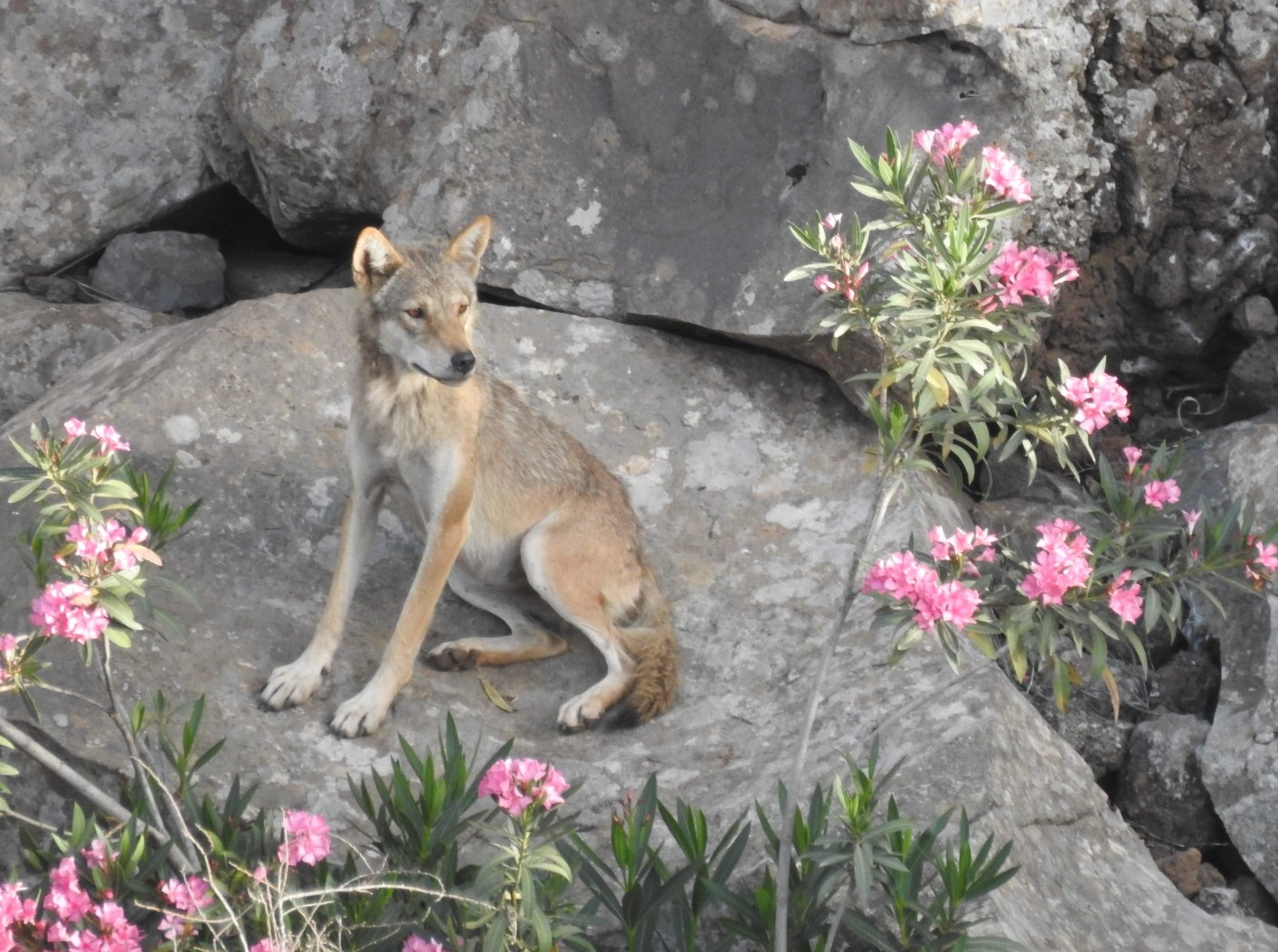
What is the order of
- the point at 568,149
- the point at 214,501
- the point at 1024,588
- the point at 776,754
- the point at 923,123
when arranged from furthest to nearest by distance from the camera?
the point at 568,149 < the point at 923,123 < the point at 214,501 < the point at 776,754 < the point at 1024,588

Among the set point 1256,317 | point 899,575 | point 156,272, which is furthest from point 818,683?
point 156,272

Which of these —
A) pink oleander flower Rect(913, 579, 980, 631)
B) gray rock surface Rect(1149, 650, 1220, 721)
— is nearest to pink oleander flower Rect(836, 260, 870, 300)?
pink oleander flower Rect(913, 579, 980, 631)


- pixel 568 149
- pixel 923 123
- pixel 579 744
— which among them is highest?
pixel 923 123

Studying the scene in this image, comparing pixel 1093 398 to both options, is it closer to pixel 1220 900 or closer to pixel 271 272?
pixel 1220 900

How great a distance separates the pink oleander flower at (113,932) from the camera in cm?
364

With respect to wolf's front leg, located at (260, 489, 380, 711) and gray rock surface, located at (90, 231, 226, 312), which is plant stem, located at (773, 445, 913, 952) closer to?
wolf's front leg, located at (260, 489, 380, 711)

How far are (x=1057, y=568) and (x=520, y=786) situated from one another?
4.61ft

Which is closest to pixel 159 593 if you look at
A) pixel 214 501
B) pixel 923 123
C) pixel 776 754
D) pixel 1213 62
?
pixel 214 501

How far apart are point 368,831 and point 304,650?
93 cm

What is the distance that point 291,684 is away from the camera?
514cm

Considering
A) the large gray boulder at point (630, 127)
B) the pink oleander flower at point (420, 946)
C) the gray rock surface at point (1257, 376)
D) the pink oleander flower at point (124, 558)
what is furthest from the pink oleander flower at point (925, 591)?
the gray rock surface at point (1257, 376)

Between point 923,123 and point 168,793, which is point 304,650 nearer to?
point 168,793

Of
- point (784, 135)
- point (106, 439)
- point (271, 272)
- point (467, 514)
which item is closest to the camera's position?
point (106, 439)

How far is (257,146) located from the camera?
7.45 m
